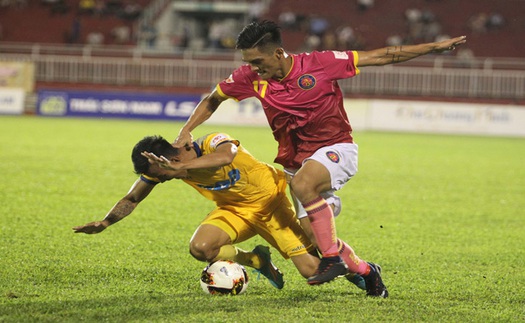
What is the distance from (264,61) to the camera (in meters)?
5.64

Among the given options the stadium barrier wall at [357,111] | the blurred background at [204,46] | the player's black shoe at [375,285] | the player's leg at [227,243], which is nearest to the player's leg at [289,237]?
the player's leg at [227,243]

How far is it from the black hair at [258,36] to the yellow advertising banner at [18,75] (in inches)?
1083

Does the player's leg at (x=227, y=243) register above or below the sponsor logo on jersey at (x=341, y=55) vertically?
below

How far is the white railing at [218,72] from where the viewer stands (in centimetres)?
2961

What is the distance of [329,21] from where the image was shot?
116 ft

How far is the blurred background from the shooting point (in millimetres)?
30078

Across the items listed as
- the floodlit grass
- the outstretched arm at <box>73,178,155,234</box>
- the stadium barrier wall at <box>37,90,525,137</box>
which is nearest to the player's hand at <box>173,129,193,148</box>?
the outstretched arm at <box>73,178,155,234</box>

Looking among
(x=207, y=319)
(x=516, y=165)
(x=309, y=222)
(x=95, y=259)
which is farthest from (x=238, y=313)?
(x=516, y=165)

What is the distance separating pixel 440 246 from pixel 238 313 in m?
3.64

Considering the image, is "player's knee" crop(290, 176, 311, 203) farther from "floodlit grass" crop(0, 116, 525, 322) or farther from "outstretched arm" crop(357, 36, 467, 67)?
"outstretched arm" crop(357, 36, 467, 67)

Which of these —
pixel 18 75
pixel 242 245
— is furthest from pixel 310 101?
pixel 18 75

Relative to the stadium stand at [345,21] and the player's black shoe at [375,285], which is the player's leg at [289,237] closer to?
the player's black shoe at [375,285]

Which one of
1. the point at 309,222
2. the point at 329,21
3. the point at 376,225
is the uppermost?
the point at 329,21

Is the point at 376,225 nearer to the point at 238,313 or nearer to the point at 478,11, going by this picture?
the point at 238,313
